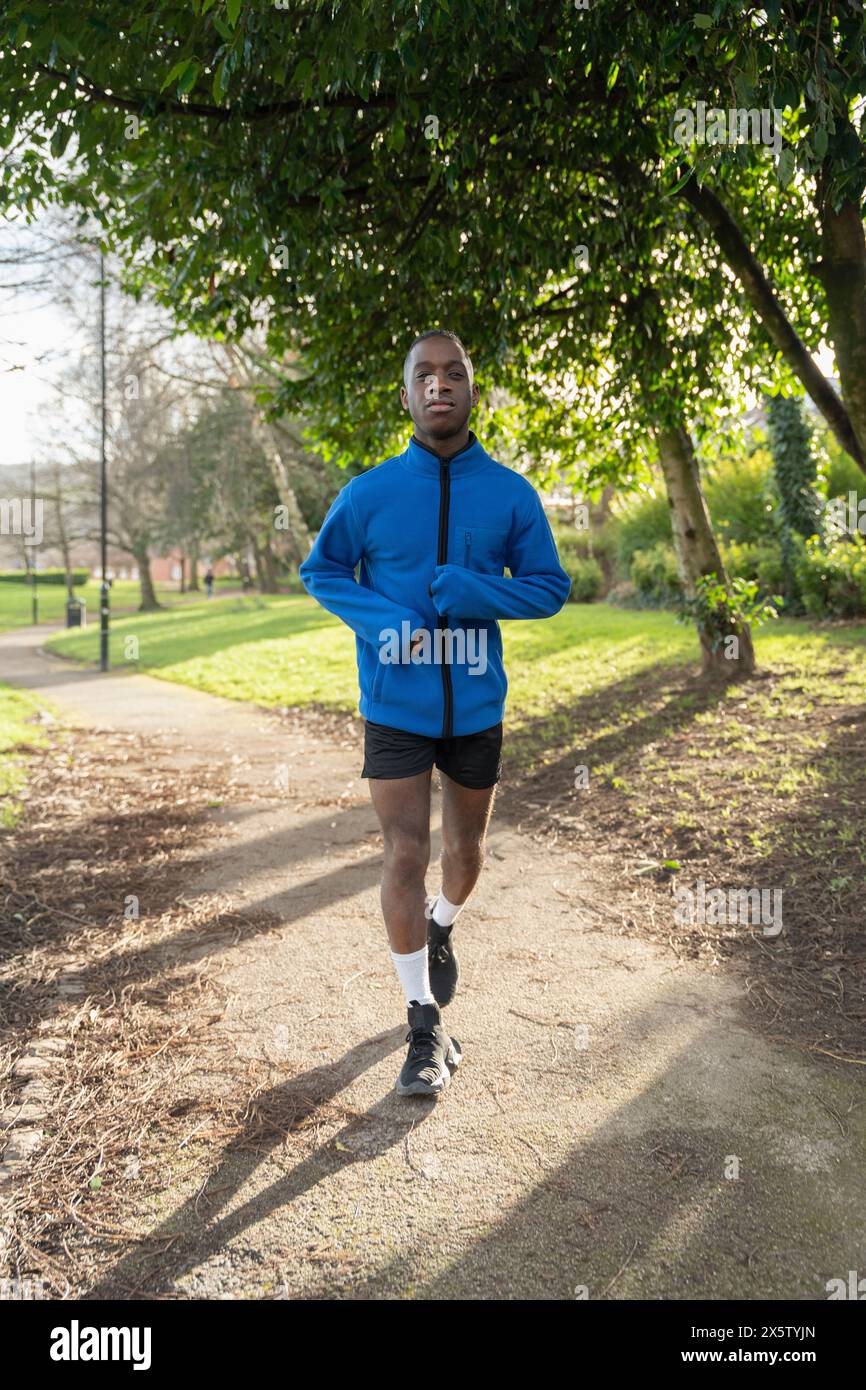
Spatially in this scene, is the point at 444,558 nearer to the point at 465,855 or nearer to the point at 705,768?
the point at 465,855

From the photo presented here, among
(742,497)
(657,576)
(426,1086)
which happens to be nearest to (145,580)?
(657,576)

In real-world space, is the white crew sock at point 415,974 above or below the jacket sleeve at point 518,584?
below

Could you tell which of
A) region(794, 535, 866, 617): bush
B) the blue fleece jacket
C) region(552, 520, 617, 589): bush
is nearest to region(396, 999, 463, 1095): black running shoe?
the blue fleece jacket

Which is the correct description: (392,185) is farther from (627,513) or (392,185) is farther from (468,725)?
(627,513)

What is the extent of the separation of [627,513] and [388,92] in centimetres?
1602

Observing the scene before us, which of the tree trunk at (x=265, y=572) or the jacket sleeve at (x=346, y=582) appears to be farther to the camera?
the tree trunk at (x=265, y=572)

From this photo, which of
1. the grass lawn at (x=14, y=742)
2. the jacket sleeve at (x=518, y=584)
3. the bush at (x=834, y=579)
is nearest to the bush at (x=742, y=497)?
the bush at (x=834, y=579)

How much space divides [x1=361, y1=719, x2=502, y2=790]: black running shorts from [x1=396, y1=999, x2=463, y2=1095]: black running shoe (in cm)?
82

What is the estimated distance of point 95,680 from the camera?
653 inches

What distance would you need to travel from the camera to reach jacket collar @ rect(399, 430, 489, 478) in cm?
340

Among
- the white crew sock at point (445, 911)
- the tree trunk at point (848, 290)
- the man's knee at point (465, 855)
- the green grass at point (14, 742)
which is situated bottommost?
the green grass at point (14, 742)

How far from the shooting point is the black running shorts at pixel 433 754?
3316 millimetres

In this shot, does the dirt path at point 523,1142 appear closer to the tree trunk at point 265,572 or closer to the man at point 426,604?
the man at point 426,604

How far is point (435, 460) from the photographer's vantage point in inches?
134
